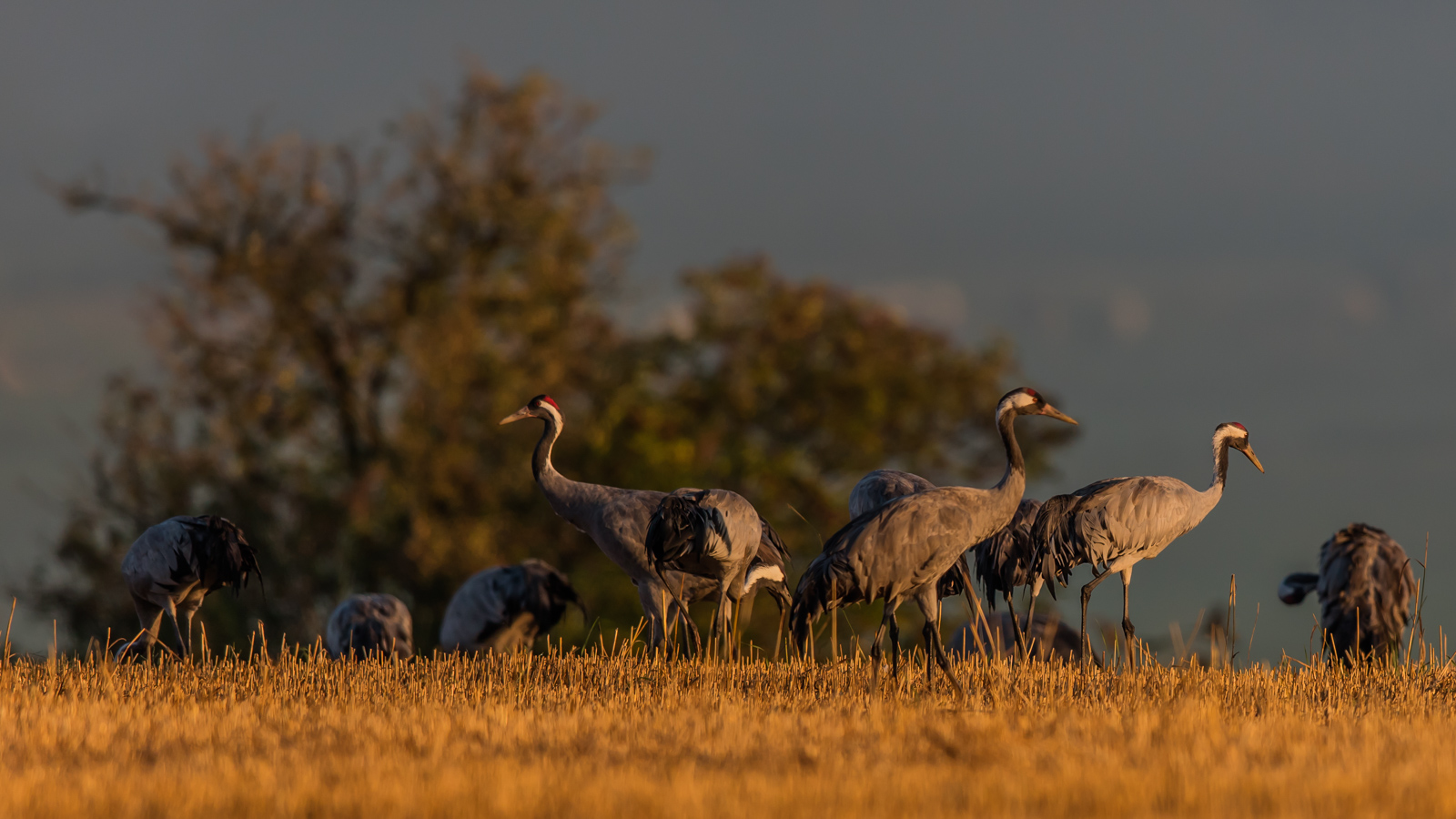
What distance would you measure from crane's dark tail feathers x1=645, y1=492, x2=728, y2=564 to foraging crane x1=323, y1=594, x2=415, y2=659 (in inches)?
172

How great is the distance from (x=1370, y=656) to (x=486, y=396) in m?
14.5

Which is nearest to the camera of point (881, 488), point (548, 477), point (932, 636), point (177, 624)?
point (932, 636)

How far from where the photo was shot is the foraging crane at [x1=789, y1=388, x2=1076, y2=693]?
9367mm

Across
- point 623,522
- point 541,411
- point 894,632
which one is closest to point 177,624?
point 541,411

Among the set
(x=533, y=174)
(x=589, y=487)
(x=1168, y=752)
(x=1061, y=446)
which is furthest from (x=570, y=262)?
(x=1168, y=752)

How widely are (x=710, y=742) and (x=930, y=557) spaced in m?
2.76

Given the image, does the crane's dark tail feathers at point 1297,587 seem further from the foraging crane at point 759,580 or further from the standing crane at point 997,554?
the foraging crane at point 759,580

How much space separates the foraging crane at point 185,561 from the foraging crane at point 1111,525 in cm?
674

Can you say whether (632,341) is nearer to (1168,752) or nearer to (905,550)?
(905,550)

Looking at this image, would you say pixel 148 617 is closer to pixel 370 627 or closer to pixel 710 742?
pixel 370 627

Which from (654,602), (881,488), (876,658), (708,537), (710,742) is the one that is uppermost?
(881,488)

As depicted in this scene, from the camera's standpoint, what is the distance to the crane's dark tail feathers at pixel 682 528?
1173cm

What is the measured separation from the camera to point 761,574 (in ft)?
40.4

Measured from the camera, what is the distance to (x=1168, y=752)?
6922 millimetres
